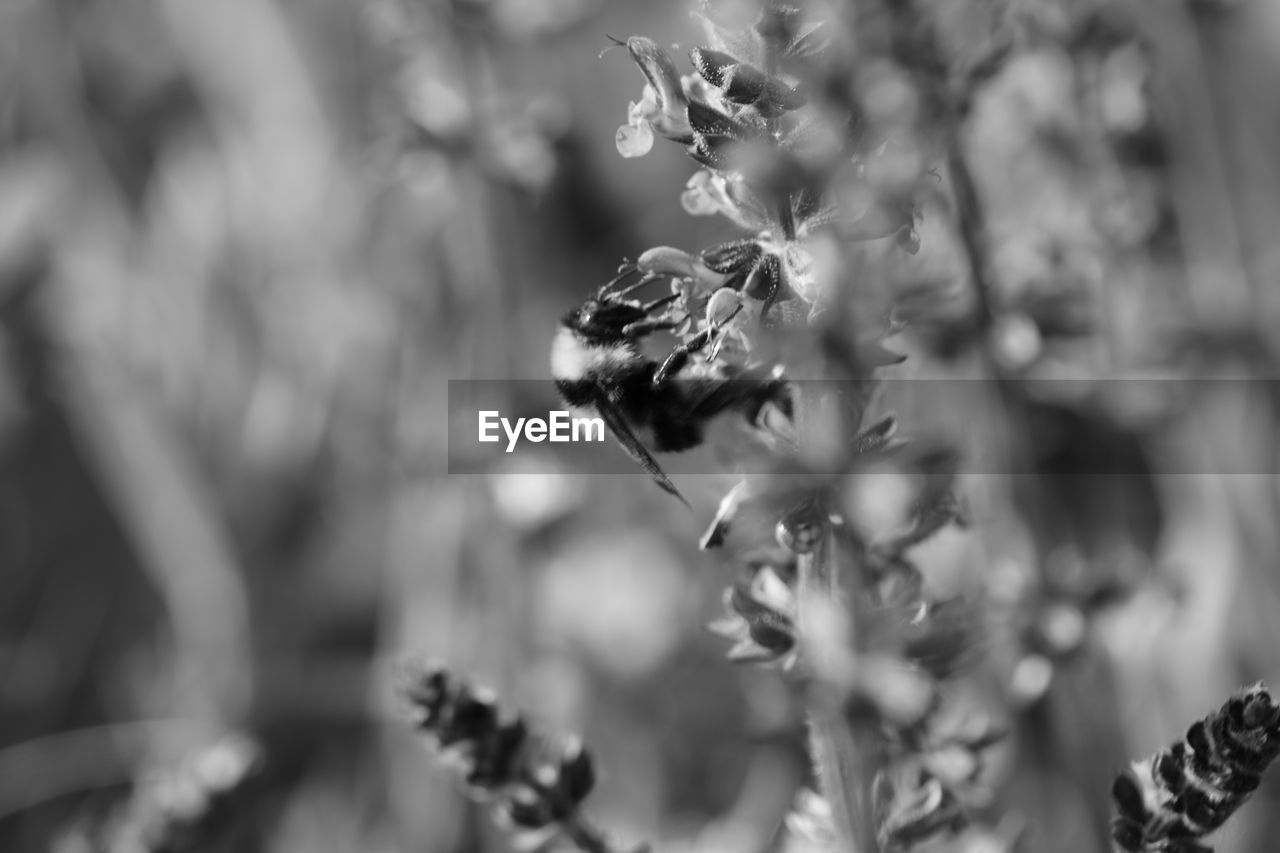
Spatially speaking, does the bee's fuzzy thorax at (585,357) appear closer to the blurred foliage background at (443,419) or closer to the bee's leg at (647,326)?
the bee's leg at (647,326)

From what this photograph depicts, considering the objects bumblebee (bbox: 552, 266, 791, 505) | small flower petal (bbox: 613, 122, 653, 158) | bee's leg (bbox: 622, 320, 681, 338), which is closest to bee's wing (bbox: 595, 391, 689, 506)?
bumblebee (bbox: 552, 266, 791, 505)

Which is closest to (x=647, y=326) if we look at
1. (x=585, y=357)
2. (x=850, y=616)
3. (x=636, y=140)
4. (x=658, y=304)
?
(x=658, y=304)

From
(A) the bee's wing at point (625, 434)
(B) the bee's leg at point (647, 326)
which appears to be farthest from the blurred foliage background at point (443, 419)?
(B) the bee's leg at point (647, 326)

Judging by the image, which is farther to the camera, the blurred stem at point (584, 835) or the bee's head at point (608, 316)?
the bee's head at point (608, 316)

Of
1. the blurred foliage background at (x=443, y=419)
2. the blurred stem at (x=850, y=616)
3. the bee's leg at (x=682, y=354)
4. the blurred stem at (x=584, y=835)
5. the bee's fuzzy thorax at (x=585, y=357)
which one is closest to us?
the blurred stem at (x=850, y=616)

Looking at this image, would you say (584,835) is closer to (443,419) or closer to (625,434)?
(625,434)

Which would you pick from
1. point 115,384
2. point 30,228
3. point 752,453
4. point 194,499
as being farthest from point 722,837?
point 30,228

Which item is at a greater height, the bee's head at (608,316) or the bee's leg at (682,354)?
the bee's head at (608,316)

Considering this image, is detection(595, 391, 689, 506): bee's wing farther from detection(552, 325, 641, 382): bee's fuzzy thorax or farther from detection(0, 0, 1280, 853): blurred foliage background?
detection(0, 0, 1280, 853): blurred foliage background
